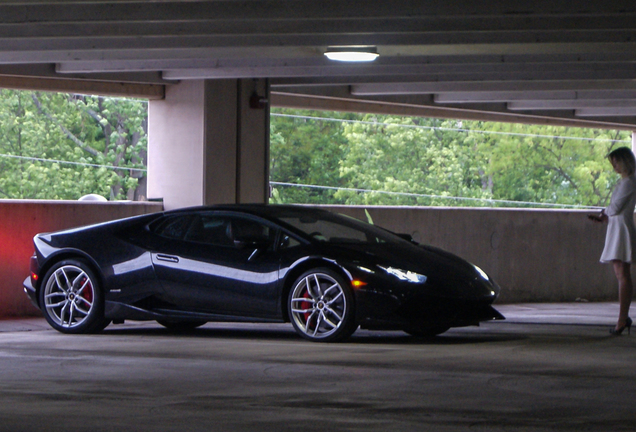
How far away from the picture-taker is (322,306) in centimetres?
862

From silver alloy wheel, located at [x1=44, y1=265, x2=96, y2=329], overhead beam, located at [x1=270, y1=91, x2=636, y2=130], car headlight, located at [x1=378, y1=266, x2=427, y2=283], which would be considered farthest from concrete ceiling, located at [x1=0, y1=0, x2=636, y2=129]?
silver alloy wheel, located at [x1=44, y1=265, x2=96, y2=329]

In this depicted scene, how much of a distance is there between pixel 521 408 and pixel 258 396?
150 centimetres

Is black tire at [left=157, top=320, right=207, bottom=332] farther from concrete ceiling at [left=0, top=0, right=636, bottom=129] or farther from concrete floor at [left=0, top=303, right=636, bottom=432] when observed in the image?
concrete ceiling at [left=0, top=0, right=636, bottom=129]

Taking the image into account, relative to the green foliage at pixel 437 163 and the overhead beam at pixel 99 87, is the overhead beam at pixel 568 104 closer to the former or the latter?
the overhead beam at pixel 99 87

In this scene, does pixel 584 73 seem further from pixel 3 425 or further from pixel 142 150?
pixel 142 150

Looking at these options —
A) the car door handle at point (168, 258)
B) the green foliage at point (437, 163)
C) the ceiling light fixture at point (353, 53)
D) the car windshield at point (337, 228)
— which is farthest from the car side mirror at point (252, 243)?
the green foliage at point (437, 163)

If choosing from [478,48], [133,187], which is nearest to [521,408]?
[478,48]

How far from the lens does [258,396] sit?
19.4ft

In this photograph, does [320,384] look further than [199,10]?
No

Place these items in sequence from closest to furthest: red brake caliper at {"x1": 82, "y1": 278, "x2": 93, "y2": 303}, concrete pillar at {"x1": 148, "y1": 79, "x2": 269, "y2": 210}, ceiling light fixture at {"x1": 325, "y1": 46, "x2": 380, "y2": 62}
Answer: red brake caliper at {"x1": 82, "y1": 278, "x2": 93, "y2": 303} < ceiling light fixture at {"x1": 325, "y1": 46, "x2": 380, "y2": 62} < concrete pillar at {"x1": 148, "y1": 79, "x2": 269, "y2": 210}

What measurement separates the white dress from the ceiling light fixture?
2.79 metres

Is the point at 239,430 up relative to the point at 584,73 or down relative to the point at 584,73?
down

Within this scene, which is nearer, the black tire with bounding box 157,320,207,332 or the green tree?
the black tire with bounding box 157,320,207,332

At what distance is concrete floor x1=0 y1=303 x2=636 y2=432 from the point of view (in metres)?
5.19
